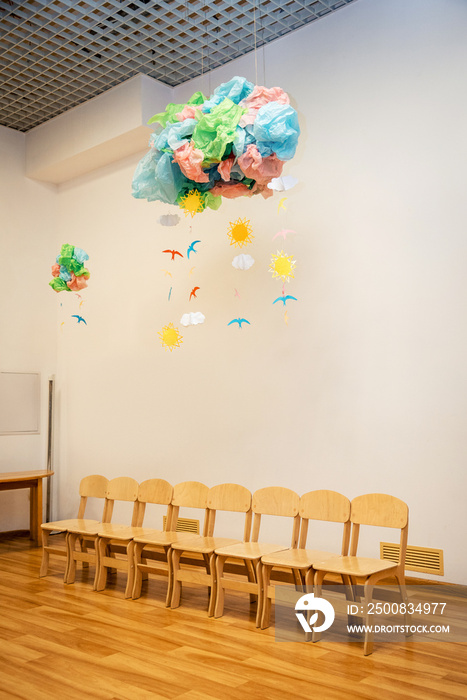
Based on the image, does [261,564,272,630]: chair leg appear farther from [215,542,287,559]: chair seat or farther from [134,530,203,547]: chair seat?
[134,530,203,547]: chair seat

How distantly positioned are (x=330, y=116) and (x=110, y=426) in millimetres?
4150

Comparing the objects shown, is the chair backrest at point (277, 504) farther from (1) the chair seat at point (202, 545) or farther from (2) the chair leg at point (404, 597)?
(2) the chair leg at point (404, 597)

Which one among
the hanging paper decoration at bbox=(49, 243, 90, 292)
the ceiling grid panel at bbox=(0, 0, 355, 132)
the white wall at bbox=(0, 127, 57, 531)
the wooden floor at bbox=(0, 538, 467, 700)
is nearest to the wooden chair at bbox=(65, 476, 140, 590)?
the wooden floor at bbox=(0, 538, 467, 700)

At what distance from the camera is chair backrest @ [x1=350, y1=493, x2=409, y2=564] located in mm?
4066

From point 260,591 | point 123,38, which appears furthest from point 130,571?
point 123,38

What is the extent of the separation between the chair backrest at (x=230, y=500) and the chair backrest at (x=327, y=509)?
48 centimetres

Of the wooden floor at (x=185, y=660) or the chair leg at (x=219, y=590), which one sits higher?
the chair leg at (x=219, y=590)

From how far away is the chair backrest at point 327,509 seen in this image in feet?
14.3

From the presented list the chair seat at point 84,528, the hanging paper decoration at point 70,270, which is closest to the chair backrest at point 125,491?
the chair seat at point 84,528

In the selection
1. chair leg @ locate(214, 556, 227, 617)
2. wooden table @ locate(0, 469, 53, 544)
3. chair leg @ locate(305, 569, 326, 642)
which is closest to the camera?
chair leg @ locate(305, 569, 326, 642)

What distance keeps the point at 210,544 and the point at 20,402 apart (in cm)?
416

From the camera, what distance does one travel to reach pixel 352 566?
3812mm

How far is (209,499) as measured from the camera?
504 centimetres

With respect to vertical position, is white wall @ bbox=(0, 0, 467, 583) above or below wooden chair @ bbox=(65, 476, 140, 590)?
above
